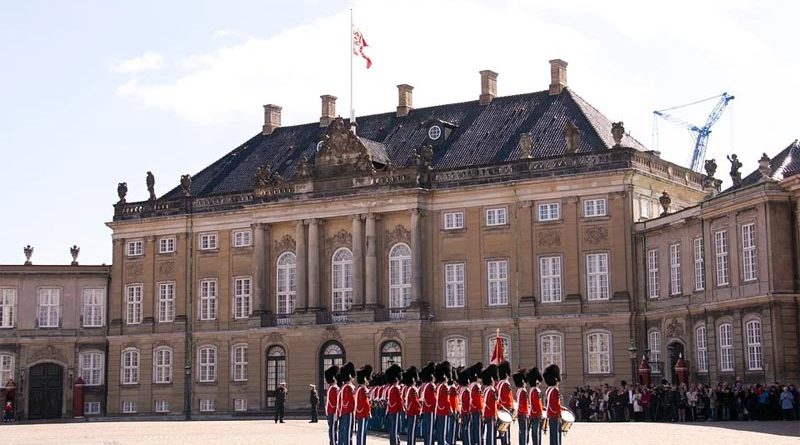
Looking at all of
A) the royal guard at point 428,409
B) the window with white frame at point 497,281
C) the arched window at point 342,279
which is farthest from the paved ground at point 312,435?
the arched window at point 342,279

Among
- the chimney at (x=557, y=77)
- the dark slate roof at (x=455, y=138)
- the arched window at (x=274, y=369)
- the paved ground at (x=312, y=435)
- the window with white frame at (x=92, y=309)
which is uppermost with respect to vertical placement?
the chimney at (x=557, y=77)

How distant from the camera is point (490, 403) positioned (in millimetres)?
27344

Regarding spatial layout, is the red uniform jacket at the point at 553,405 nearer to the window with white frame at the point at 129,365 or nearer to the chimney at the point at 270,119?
the window with white frame at the point at 129,365

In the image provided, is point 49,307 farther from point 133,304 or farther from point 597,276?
point 597,276

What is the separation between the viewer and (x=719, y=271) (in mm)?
47000

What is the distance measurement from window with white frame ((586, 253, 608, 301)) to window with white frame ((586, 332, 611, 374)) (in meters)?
1.64

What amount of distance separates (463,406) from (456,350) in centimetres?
3039

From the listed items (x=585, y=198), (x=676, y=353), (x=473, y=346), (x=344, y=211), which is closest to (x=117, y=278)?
(x=344, y=211)

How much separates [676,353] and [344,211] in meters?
17.5

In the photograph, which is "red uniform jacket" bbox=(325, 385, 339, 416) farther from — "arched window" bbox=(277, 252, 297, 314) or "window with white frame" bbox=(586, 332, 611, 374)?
"arched window" bbox=(277, 252, 297, 314)

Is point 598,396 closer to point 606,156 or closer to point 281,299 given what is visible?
point 606,156

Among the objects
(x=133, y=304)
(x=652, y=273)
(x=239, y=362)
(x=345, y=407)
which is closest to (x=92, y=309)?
(x=133, y=304)

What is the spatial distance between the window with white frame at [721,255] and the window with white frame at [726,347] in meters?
1.65

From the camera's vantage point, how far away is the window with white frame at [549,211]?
55.7 meters
